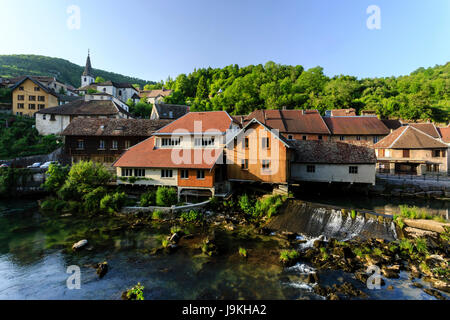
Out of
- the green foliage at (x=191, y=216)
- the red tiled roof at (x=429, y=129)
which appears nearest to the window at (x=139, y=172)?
the green foliage at (x=191, y=216)

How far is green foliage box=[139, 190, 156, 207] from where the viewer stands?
23841 millimetres

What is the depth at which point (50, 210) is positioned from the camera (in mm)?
25688

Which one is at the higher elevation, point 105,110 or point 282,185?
point 105,110

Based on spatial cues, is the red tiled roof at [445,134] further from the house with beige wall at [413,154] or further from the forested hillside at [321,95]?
the forested hillside at [321,95]

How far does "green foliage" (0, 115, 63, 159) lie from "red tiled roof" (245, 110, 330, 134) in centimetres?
3958

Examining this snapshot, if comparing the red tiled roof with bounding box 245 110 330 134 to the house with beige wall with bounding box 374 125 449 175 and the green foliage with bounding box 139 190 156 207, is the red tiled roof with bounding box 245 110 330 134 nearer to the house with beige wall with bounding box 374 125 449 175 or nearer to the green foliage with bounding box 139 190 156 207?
the house with beige wall with bounding box 374 125 449 175

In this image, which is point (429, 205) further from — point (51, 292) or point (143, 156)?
point (51, 292)

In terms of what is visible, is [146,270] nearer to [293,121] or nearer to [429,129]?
[293,121]

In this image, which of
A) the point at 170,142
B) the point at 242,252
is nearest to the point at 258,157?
the point at 170,142

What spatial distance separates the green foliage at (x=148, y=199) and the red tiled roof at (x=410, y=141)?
124 ft

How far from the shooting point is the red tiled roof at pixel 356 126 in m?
42.2

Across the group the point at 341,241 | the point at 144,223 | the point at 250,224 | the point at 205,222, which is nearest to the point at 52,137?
the point at 144,223

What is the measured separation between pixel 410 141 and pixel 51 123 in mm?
67889
